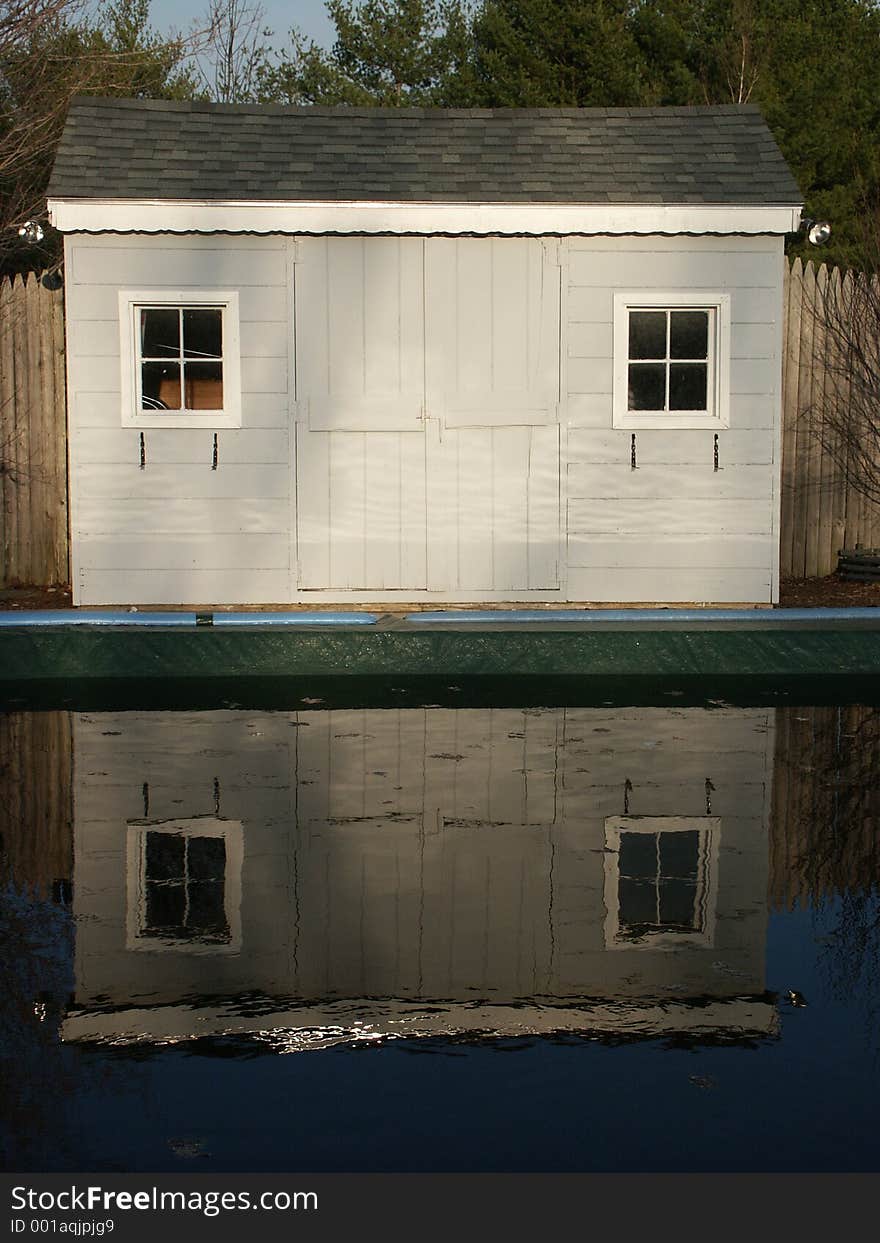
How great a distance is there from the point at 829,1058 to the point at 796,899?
132 cm

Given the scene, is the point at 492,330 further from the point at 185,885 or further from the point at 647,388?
the point at 185,885

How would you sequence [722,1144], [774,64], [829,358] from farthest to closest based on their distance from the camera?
[774,64] < [829,358] < [722,1144]

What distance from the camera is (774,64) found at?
2464cm

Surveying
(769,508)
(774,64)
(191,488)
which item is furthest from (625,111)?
(774,64)

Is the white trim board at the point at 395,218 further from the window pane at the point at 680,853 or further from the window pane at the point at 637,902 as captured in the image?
the window pane at the point at 637,902

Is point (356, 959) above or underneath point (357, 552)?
underneath

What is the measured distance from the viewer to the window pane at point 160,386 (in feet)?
37.2

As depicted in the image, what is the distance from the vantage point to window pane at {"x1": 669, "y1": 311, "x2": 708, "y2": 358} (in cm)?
1152

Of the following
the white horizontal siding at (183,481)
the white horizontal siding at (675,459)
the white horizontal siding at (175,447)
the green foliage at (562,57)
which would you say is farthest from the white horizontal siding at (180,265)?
the green foliage at (562,57)

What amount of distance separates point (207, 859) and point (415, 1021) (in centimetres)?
166

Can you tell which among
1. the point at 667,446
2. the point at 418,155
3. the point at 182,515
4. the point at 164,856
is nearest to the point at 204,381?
the point at 182,515

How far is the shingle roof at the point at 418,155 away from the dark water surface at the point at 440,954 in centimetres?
512

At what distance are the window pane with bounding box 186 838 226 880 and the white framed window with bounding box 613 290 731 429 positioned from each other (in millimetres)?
6601

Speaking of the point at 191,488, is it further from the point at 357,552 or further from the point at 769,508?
the point at 769,508
